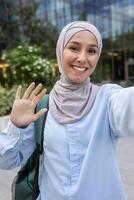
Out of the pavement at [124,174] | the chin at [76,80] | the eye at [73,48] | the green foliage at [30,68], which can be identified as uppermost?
the eye at [73,48]

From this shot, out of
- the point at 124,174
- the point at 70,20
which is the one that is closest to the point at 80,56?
the point at 124,174

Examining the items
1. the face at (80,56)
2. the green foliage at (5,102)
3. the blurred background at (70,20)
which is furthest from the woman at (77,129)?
the blurred background at (70,20)

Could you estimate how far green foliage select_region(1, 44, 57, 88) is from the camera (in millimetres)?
17105

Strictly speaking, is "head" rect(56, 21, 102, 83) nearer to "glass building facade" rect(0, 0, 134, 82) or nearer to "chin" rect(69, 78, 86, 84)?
"chin" rect(69, 78, 86, 84)

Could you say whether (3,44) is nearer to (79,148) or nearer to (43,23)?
(43,23)

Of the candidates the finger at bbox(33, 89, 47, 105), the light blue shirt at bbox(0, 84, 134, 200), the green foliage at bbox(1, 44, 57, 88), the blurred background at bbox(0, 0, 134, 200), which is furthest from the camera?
the blurred background at bbox(0, 0, 134, 200)

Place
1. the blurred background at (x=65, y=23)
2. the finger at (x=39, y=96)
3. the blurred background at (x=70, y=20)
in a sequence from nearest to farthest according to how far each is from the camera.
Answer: the finger at (x=39, y=96), the blurred background at (x=65, y=23), the blurred background at (x=70, y=20)

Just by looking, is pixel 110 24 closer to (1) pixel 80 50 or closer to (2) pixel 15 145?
(1) pixel 80 50

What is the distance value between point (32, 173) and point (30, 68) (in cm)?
1541

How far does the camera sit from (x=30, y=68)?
17.2 meters

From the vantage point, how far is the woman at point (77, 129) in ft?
5.67

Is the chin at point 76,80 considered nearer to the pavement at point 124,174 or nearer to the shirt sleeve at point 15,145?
the shirt sleeve at point 15,145

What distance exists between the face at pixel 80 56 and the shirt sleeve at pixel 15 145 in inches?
12.1

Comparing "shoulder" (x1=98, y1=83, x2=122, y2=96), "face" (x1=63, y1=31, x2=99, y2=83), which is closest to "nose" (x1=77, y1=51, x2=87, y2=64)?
"face" (x1=63, y1=31, x2=99, y2=83)
